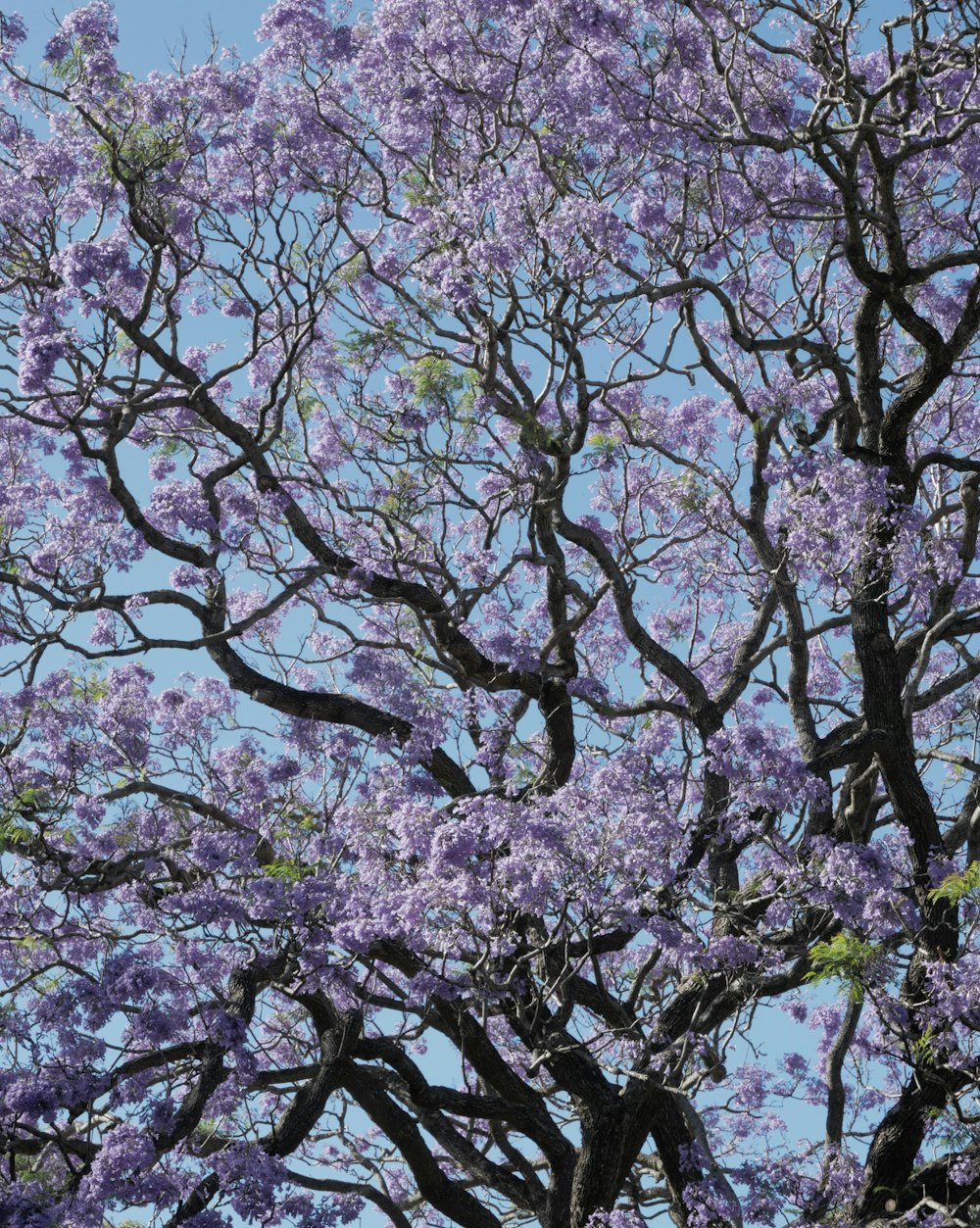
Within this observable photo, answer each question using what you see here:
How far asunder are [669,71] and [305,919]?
627cm

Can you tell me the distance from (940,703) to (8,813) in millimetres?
7236

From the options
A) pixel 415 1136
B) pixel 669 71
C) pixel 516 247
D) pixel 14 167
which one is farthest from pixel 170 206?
pixel 415 1136

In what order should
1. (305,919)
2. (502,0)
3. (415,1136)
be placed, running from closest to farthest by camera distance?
1. (305,919)
2. (415,1136)
3. (502,0)

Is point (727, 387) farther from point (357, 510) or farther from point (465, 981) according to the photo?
point (465, 981)

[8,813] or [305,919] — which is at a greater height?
[8,813]

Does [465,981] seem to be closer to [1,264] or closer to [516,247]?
[516,247]

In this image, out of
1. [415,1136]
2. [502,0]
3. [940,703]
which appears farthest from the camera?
[940,703]

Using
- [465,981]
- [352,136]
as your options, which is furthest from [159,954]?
[352,136]

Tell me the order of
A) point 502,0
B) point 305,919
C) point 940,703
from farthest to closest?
point 940,703
point 502,0
point 305,919

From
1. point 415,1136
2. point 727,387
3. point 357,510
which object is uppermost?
point 727,387

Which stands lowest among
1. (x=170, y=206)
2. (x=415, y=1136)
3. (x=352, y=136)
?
(x=415, y=1136)

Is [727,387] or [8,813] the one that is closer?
[8,813]

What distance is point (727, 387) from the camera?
416 inches

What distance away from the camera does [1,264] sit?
34.4 ft
